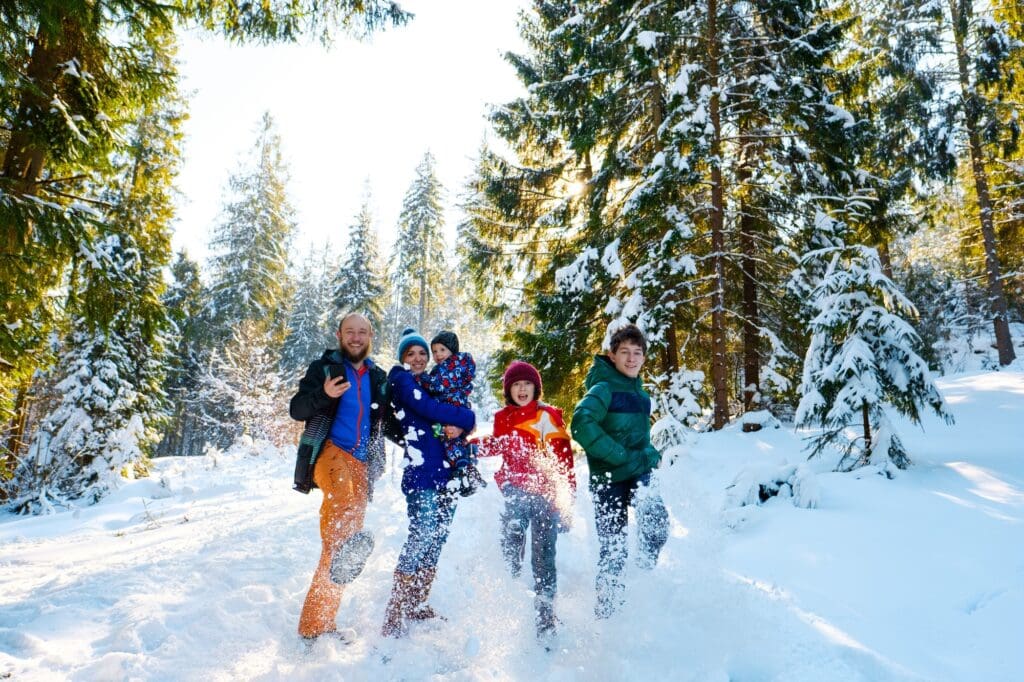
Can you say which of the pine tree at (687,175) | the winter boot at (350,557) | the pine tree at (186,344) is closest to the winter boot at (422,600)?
the winter boot at (350,557)

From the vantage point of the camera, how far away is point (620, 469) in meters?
3.96

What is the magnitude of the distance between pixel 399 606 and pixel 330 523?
810 millimetres

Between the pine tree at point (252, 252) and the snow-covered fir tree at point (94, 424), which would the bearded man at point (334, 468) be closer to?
the snow-covered fir tree at point (94, 424)

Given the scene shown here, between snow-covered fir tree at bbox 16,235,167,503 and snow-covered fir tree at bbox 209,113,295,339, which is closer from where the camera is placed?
snow-covered fir tree at bbox 16,235,167,503

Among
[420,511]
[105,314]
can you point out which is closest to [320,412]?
[420,511]

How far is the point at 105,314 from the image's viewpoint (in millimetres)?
5922

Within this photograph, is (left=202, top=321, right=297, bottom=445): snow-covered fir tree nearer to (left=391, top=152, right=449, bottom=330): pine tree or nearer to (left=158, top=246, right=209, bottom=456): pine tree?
(left=158, top=246, right=209, bottom=456): pine tree

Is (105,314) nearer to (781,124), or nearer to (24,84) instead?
(24,84)

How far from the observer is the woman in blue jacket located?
3.96 m

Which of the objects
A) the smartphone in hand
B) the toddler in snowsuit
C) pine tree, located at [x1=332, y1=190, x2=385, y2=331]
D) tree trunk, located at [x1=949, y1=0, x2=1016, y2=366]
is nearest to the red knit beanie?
the toddler in snowsuit

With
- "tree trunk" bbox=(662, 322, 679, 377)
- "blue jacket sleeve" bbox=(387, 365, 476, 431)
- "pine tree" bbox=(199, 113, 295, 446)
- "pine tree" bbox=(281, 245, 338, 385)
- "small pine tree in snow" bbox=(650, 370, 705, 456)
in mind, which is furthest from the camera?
"pine tree" bbox=(281, 245, 338, 385)

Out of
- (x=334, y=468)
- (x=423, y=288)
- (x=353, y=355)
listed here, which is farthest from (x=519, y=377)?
(x=423, y=288)

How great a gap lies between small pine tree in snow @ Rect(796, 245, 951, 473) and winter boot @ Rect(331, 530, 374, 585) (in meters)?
5.36

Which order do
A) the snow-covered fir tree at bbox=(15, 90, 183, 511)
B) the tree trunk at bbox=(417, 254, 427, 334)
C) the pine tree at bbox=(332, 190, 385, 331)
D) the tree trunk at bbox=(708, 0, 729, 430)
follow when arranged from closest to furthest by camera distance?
the tree trunk at bbox=(708, 0, 729, 430) < the snow-covered fir tree at bbox=(15, 90, 183, 511) < the pine tree at bbox=(332, 190, 385, 331) < the tree trunk at bbox=(417, 254, 427, 334)
